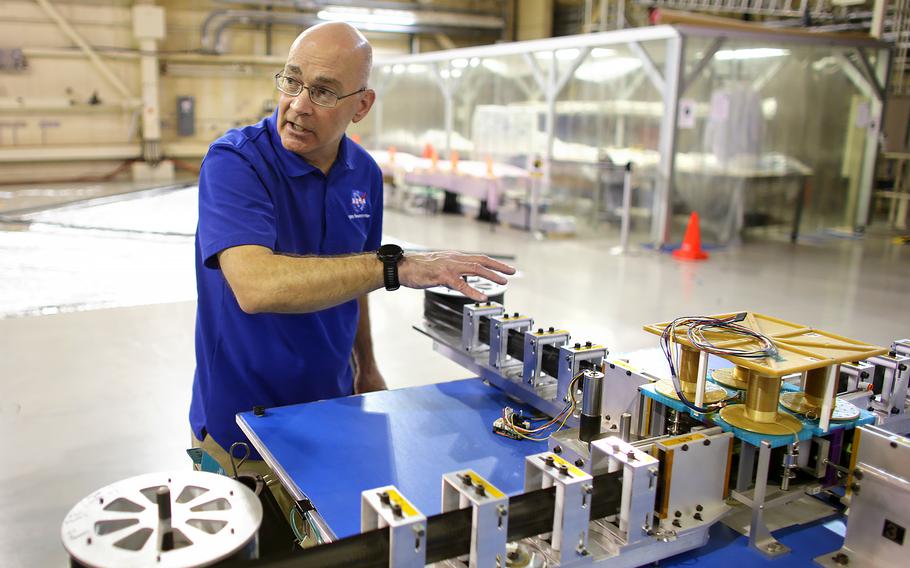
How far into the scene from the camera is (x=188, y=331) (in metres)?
4.86

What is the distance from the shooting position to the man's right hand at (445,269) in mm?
1521

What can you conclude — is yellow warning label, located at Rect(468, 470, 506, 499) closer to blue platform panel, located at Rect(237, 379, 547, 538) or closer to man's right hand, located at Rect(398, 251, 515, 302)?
blue platform panel, located at Rect(237, 379, 547, 538)

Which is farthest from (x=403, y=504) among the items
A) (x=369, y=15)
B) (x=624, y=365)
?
(x=369, y=15)

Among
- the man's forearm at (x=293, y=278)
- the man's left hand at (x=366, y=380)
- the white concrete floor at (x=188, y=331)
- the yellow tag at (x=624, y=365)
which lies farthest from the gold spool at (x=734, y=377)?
the white concrete floor at (x=188, y=331)

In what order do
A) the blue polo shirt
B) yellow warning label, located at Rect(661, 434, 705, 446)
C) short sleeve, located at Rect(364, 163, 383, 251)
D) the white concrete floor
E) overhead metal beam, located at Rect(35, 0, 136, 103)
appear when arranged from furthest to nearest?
overhead metal beam, located at Rect(35, 0, 136, 103)
the white concrete floor
short sleeve, located at Rect(364, 163, 383, 251)
the blue polo shirt
yellow warning label, located at Rect(661, 434, 705, 446)

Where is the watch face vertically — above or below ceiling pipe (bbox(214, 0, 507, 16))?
below

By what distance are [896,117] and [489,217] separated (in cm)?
600

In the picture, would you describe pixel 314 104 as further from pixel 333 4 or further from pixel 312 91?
pixel 333 4

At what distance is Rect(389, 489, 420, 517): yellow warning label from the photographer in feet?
3.29

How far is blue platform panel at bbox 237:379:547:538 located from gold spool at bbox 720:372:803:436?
0.45 m

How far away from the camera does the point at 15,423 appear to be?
3.38 metres

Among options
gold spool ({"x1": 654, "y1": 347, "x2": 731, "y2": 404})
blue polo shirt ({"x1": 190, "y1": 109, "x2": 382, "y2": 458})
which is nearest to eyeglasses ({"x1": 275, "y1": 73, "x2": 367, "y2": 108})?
blue polo shirt ({"x1": 190, "y1": 109, "x2": 382, "y2": 458})

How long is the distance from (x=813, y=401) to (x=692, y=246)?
21.5ft

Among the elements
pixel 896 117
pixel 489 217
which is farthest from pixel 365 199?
pixel 896 117
